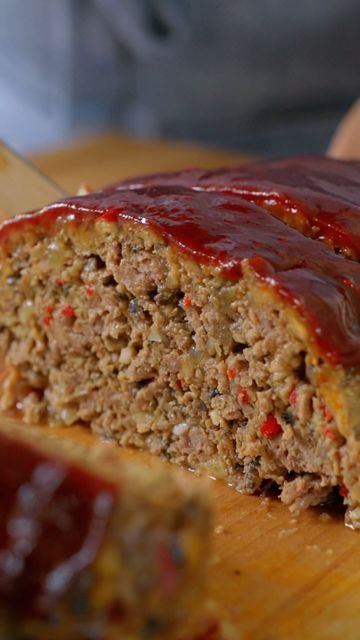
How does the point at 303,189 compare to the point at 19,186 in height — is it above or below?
above

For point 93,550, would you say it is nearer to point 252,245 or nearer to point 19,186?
point 252,245

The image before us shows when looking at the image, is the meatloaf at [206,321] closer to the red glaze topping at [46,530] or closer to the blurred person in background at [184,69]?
the red glaze topping at [46,530]

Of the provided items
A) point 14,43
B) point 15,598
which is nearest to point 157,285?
point 15,598

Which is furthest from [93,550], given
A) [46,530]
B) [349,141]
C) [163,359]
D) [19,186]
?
[349,141]

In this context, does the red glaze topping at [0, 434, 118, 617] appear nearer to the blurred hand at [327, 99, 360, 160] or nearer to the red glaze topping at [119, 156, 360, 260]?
the red glaze topping at [119, 156, 360, 260]

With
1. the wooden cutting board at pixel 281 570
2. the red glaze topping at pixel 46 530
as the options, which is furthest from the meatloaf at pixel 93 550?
the wooden cutting board at pixel 281 570

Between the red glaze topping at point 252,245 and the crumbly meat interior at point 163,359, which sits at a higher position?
the red glaze topping at point 252,245

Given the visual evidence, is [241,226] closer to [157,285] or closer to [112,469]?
[157,285]
